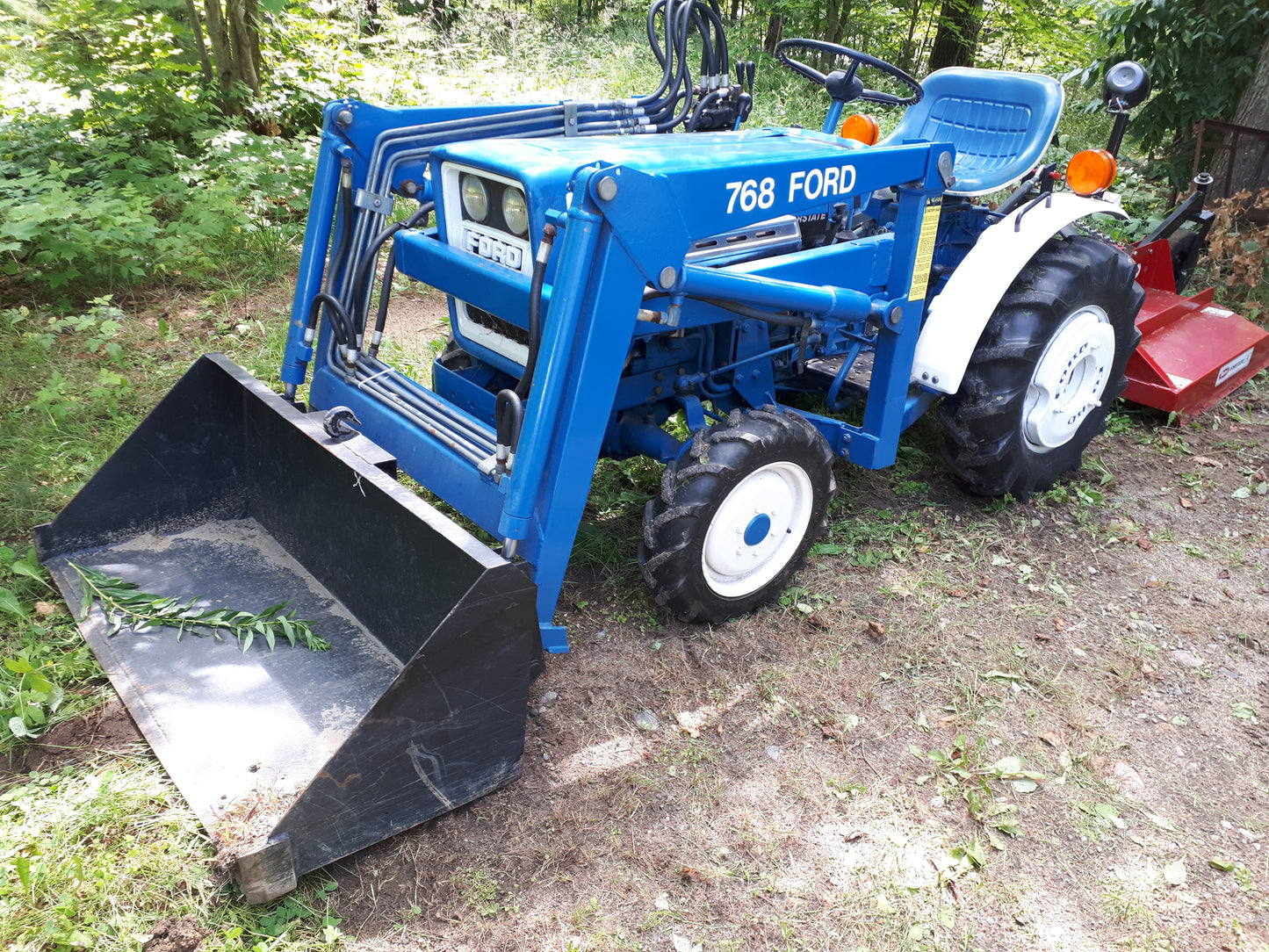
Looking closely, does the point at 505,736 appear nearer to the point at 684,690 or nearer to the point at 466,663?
the point at 466,663

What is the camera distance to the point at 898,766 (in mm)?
2637

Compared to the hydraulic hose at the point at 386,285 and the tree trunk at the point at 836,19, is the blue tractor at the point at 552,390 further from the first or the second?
the tree trunk at the point at 836,19

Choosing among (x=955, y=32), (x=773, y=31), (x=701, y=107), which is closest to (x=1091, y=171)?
(x=701, y=107)

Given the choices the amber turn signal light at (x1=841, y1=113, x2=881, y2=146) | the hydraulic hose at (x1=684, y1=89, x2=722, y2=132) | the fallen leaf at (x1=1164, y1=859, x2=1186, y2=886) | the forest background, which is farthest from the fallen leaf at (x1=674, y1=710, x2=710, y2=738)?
the forest background

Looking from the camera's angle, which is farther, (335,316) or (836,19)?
(836,19)

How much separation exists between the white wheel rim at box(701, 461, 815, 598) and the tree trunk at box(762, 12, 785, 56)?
13.1 meters

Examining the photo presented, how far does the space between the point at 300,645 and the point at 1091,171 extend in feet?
10.6

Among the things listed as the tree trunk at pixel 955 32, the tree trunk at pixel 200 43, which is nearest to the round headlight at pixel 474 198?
the tree trunk at pixel 200 43

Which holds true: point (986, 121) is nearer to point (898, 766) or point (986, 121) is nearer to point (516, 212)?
point (516, 212)

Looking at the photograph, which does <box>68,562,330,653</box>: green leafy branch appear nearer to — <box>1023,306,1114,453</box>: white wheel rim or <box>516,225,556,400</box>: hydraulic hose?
<box>516,225,556,400</box>: hydraulic hose

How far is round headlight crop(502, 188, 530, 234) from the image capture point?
2676 mm

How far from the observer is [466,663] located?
2.15m

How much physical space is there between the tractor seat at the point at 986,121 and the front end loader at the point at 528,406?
2 cm

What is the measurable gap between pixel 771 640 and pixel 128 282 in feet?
14.6
